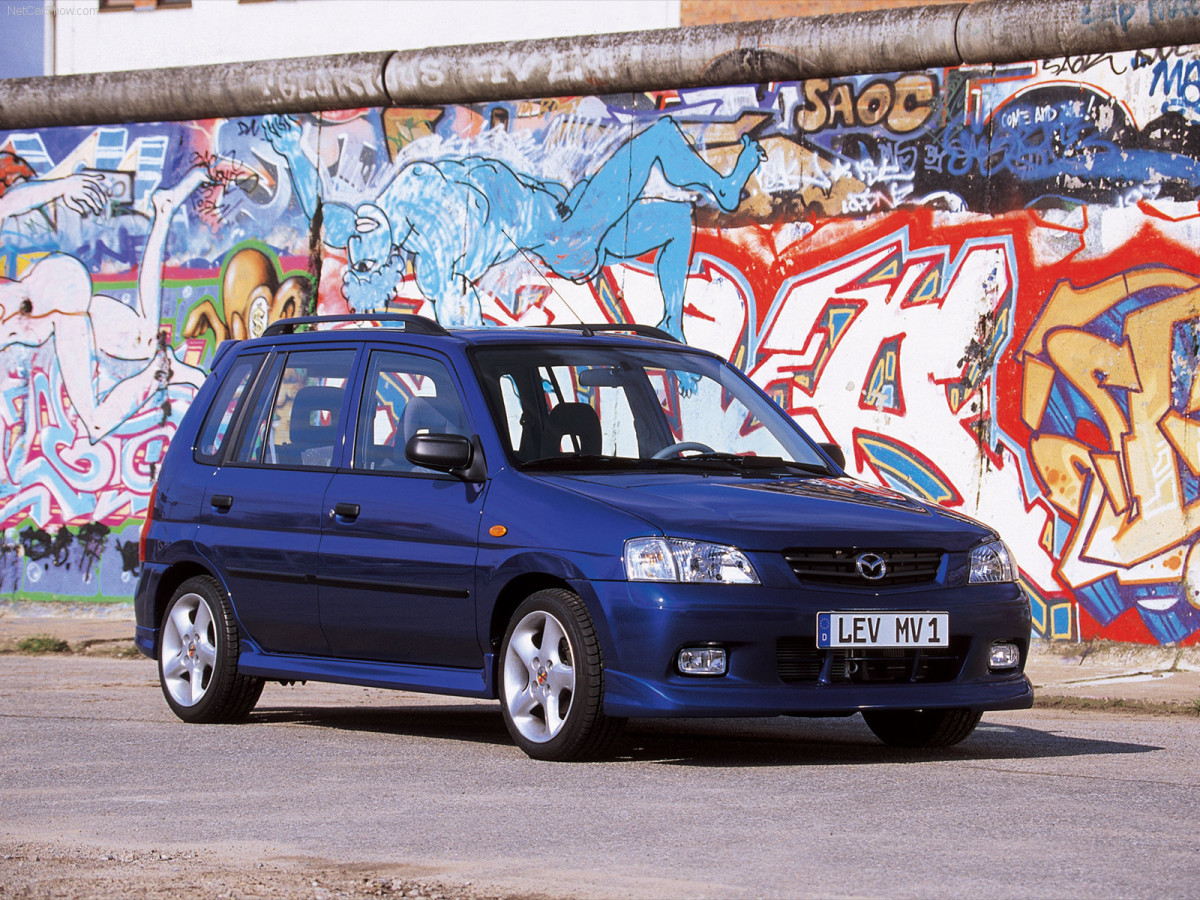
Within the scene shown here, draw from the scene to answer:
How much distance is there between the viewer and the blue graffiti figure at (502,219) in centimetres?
1433

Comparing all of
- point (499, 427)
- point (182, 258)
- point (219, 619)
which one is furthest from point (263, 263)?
point (499, 427)

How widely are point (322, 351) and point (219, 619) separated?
131cm

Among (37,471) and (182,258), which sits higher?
(182,258)

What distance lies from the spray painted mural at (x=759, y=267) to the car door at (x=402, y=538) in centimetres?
578

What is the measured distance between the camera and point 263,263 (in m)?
16.2

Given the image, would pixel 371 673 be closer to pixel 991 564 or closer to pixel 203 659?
pixel 203 659

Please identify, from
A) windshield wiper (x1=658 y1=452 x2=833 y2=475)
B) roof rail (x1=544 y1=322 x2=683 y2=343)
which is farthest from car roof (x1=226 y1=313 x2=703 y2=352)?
windshield wiper (x1=658 y1=452 x2=833 y2=475)

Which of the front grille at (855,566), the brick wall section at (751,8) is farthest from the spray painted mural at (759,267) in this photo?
the front grille at (855,566)

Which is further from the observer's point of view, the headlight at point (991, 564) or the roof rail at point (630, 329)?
the roof rail at point (630, 329)

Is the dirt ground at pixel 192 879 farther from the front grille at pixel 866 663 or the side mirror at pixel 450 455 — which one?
the side mirror at pixel 450 455

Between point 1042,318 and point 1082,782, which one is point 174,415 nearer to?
point 1042,318

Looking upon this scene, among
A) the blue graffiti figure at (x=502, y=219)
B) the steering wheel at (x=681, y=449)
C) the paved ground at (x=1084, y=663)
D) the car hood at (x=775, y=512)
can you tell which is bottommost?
the paved ground at (x=1084, y=663)

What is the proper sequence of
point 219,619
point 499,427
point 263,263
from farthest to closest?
point 263,263, point 219,619, point 499,427

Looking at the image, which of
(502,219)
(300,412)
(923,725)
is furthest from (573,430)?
(502,219)
